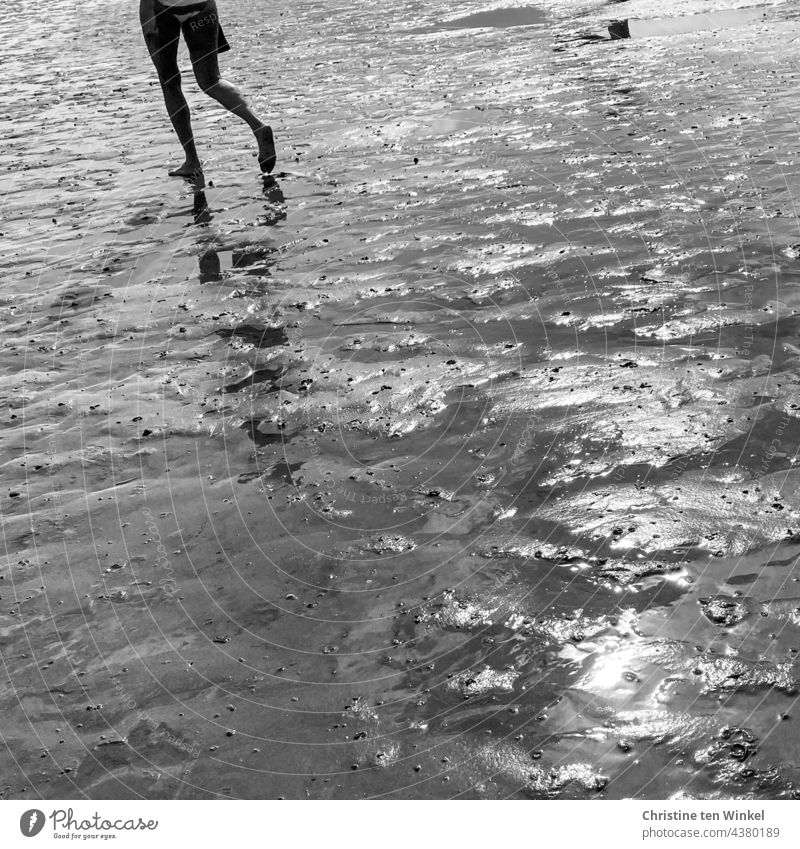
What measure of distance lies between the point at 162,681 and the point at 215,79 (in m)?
8.08

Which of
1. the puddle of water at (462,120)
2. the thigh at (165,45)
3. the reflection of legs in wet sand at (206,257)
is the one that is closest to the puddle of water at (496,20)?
the puddle of water at (462,120)

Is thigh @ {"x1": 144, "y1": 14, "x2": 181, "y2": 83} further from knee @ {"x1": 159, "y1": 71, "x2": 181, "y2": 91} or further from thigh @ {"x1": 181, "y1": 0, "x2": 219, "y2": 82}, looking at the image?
thigh @ {"x1": 181, "y1": 0, "x2": 219, "y2": 82}

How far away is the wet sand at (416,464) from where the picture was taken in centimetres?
416

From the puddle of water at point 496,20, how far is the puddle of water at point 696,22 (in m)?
2.07

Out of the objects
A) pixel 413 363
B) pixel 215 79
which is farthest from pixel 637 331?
pixel 215 79

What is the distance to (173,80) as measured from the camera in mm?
11164

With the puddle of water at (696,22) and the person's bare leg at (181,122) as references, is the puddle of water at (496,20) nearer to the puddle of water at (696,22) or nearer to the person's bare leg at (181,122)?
the puddle of water at (696,22)

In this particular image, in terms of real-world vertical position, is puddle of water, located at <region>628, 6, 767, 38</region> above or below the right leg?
below

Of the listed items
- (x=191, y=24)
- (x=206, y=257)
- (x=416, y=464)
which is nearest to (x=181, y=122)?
(x=191, y=24)

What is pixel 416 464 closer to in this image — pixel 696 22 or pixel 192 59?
pixel 192 59

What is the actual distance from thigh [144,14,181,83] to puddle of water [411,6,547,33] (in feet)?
25.7

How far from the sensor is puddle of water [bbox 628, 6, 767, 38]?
15.7 meters

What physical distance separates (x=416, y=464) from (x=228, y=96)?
21.9ft

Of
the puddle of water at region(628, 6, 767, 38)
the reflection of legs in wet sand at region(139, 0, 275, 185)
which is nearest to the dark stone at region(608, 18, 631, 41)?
the puddle of water at region(628, 6, 767, 38)
